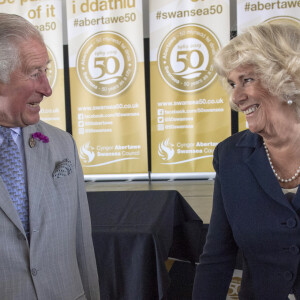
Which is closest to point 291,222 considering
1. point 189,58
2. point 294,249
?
point 294,249

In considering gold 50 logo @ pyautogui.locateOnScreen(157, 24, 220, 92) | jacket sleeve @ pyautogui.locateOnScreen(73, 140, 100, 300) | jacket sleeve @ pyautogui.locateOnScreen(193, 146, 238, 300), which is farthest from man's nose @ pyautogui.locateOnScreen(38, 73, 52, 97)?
gold 50 logo @ pyautogui.locateOnScreen(157, 24, 220, 92)

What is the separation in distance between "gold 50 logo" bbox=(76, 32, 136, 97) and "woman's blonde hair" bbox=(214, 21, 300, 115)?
4370 mm

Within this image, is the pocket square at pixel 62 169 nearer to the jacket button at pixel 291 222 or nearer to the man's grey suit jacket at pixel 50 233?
the man's grey suit jacket at pixel 50 233

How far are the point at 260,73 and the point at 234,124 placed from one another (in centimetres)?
507

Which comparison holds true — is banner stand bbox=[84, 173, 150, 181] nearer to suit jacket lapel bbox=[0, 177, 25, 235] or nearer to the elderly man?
the elderly man

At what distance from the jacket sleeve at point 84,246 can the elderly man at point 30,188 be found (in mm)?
48

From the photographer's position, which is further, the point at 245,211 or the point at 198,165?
the point at 198,165

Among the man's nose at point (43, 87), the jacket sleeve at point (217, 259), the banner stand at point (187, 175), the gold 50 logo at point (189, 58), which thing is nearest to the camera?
the man's nose at point (43, 87)

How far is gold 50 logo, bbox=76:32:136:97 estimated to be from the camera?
559 centimetres

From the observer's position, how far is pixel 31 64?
3.93 feet

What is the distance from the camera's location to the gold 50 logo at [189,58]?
538 cm

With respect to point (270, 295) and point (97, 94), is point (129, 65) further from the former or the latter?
point (270, 295)

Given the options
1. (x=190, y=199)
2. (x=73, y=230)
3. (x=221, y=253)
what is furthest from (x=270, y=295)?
(x=190, y=199)

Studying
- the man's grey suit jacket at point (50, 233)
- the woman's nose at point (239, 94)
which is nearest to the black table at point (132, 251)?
the man's grey suit jacket at point (50, 233)
